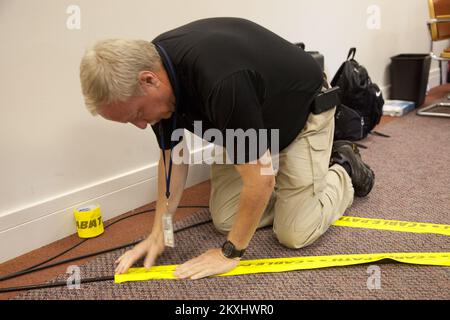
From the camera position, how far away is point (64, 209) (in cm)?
157

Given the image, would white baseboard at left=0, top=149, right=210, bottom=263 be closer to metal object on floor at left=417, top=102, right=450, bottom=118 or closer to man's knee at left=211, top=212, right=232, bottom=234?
man's knee at left=211, top=212, right=232, bottom=234

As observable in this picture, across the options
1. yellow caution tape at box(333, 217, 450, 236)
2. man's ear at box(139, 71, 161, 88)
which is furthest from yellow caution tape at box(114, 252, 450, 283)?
man's ear at box(139, 71, 161, 88)

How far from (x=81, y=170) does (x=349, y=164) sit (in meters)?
1.07

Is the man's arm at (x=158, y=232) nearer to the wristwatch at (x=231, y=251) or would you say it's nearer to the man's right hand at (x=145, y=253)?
the man's right hand at (x=145, y=253)

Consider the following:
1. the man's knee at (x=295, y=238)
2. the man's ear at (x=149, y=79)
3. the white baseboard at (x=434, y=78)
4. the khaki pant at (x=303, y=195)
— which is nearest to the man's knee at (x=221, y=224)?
the khaki pant at (x=303, y=195)

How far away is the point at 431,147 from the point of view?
2.36 metres

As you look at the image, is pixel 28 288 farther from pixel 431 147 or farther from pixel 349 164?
pixel 431 147

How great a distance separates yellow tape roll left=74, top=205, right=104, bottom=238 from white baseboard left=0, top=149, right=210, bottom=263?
56mm

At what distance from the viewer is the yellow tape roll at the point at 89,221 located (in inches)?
60.4

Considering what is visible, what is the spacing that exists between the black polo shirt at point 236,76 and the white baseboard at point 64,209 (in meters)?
0.53

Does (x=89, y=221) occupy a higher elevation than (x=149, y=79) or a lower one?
lower

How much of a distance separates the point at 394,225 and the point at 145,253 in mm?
884

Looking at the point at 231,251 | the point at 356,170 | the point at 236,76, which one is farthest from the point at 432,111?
the point at 236,76

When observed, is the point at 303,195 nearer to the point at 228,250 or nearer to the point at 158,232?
the point at 228,250
